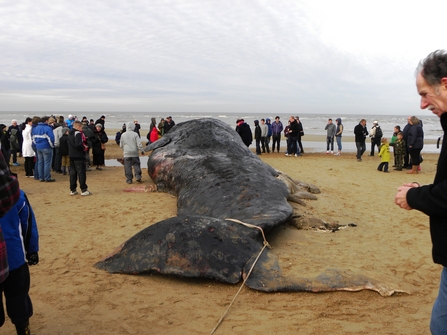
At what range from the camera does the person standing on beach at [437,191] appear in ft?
7.05

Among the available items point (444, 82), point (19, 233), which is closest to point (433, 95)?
point (444, 82)

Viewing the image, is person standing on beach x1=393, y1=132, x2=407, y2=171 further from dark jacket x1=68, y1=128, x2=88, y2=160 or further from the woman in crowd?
dark jacket x1=68, y1=128, x2=88, y2=160

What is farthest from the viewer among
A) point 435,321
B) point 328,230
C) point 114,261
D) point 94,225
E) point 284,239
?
point 94,225

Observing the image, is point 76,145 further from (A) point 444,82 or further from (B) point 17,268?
(A) point 444,82

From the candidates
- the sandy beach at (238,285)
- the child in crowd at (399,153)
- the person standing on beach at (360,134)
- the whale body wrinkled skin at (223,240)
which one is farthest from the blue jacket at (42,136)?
the person standing on beach at (360,134)

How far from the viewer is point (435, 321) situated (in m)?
2.34

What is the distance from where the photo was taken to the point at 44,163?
38.3 ft

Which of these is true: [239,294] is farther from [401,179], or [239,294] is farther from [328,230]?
[401,179]

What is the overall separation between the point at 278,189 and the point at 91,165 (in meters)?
10.9

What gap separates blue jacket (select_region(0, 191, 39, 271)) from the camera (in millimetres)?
2967

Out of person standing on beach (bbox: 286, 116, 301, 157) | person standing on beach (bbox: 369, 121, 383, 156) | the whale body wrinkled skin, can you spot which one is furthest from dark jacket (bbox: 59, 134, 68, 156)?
person standing on beach (bbox: 369, 121, 383, 156)

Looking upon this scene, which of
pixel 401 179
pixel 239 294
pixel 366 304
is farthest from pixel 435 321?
pixel 401 179

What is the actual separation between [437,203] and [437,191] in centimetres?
7

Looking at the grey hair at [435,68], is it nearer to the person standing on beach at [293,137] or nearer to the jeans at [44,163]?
the jeans at [44,163]
